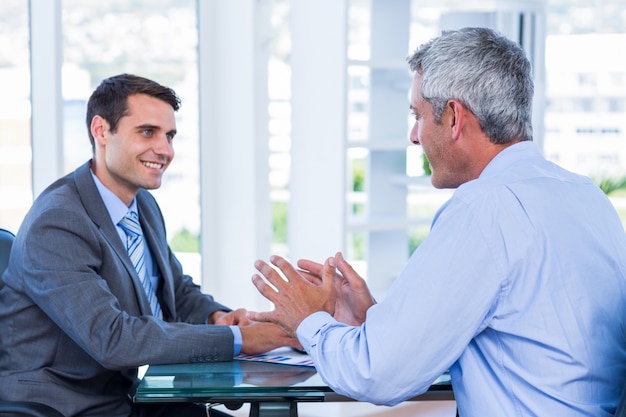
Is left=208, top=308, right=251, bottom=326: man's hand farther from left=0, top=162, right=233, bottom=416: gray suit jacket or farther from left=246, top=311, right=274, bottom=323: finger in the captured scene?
left=246, top=311, right=274, bottom=323: finger

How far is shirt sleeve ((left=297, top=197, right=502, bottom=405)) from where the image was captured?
4.65 ft

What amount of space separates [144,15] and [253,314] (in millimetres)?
2230

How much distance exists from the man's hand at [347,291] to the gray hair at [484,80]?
433 mm

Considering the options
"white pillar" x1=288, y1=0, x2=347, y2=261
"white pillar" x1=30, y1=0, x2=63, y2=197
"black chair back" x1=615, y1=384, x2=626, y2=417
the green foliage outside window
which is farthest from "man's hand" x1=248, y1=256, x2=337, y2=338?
the green foliage outside window

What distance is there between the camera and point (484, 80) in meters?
1.56

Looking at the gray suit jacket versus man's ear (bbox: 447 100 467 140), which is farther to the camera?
the gray suit jacket

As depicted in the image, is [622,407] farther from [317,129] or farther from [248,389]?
[317,129]

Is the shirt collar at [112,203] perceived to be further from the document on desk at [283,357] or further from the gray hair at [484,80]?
the gray hair at [484,80]

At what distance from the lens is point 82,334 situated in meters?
1.84

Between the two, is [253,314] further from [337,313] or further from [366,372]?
[366,372]

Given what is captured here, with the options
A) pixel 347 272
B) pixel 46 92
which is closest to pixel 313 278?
pixel 347 272

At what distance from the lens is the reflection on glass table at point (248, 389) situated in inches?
65.7

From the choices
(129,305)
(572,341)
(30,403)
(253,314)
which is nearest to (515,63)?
(572,341)

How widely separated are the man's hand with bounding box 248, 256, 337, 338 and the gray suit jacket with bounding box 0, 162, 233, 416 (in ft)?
0.70
